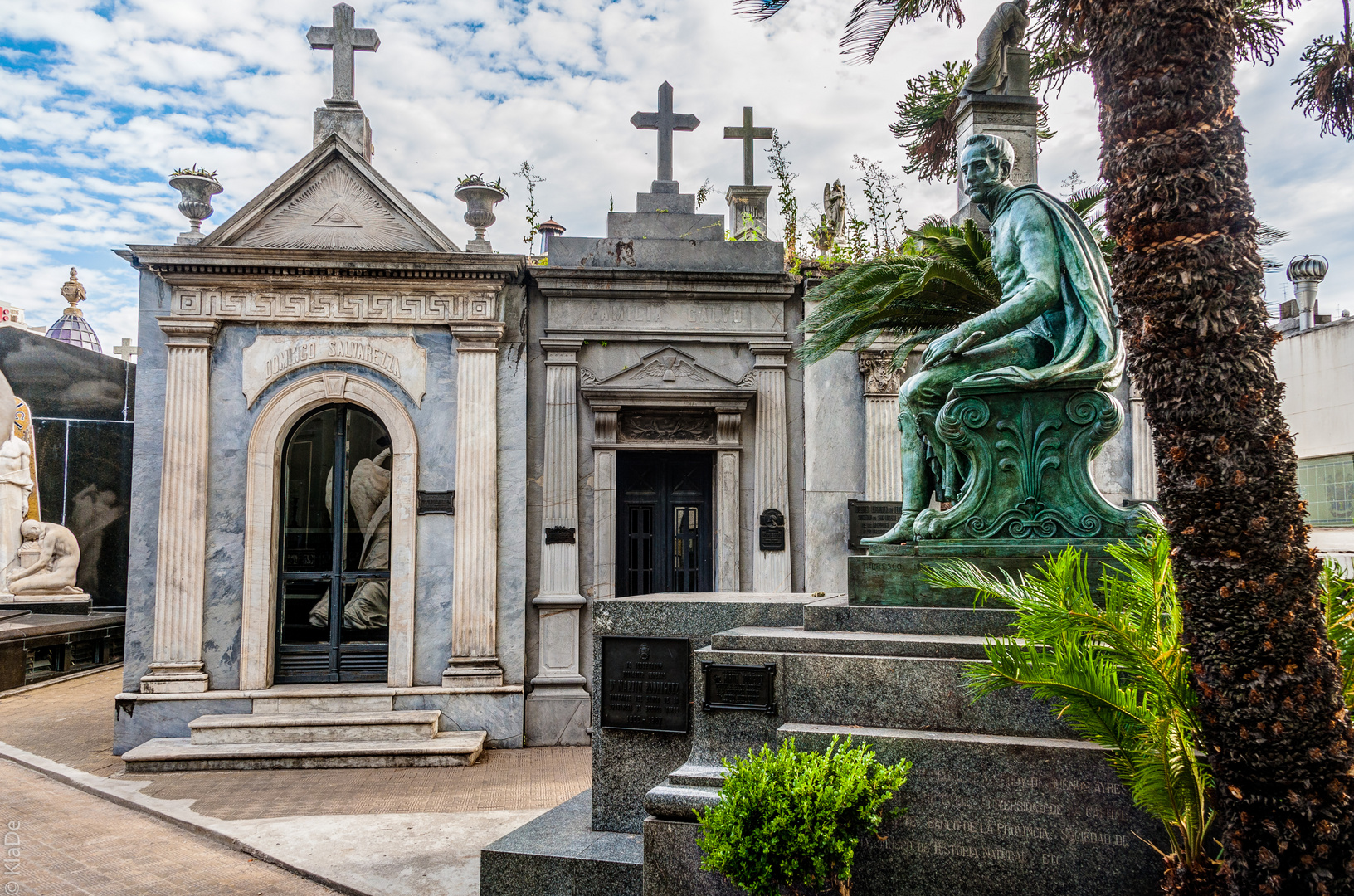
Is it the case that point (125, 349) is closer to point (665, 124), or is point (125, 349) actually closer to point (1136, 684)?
point (665, 124)

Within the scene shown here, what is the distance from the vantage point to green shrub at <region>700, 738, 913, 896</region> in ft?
11.1

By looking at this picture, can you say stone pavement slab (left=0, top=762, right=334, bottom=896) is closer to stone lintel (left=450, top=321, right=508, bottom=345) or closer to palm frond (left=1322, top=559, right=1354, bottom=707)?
stone lintel (left=450, top=321, right=508, bottom=345)

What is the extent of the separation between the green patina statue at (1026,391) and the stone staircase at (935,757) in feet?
2.25

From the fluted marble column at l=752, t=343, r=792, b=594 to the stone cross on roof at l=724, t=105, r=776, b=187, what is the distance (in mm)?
2459

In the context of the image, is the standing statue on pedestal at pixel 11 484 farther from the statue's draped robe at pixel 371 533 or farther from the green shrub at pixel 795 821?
the green shrub at pixel 795 821

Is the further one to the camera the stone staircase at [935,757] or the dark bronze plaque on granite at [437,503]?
the dark bronze plaque on granite at [437,503]

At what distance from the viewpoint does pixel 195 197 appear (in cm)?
993

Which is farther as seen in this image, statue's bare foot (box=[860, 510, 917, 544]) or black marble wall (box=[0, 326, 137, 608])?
black marble wall (box=[0, 326, 137, 608])

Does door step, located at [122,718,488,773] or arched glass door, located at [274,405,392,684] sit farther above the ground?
arched glass door, located at [274,405,392,684]

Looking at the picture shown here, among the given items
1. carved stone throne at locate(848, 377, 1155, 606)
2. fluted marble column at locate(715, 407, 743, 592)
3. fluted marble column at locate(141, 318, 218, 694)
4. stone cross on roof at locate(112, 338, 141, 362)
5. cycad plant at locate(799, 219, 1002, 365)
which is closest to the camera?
carved stone throne at locate(848, 377, 1155, 606)

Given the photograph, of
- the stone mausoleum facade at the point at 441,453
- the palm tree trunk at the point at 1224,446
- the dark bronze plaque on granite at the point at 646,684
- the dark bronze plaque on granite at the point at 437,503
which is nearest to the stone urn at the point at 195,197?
the stone mausoleum facade at the point at 441,453

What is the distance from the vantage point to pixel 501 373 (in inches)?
396

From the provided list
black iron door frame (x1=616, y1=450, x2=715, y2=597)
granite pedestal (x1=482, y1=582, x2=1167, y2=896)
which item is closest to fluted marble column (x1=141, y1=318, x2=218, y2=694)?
black iron door frame (x1=616, y1=450, x2=715, y2=597)

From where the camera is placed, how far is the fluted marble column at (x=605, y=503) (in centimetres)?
991
